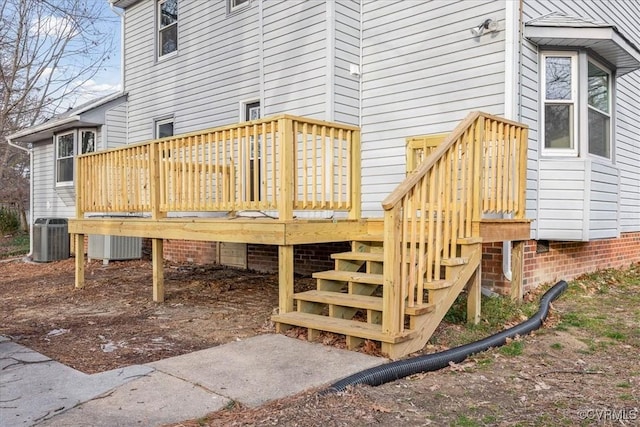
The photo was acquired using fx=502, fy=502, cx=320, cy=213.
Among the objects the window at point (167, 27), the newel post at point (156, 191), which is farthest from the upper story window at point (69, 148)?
the newel post at point (156, 191)

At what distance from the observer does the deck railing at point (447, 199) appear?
3.66 metres

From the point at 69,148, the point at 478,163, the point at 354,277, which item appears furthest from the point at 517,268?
the point at 69,148

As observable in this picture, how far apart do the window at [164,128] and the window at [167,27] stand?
146 cm

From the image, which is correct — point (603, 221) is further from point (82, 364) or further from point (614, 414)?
point (82, 364)

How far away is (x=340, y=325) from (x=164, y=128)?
7.88 m

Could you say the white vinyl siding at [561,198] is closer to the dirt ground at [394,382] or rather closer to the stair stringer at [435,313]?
the dirt ground at [394,382]

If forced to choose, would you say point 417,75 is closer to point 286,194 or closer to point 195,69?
point 286,194

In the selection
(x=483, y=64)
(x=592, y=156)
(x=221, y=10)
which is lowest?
(x=592, y=156)

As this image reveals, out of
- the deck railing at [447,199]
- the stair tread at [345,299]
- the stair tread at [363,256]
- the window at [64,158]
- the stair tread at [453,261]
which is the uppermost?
the window at [64,158]

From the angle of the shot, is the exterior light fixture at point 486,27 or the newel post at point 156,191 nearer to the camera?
the exterior light fixture at point 486,27

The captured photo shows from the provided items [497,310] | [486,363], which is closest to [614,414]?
[486,363]

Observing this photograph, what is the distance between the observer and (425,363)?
3.52 m

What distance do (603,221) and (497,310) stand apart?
2.39 meters

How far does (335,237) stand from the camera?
5.12 m
